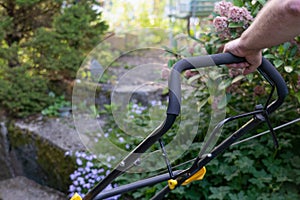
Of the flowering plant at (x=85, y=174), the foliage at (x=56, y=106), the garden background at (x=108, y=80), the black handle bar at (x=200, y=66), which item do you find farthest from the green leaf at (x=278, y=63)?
the foliage at (x=56, y=106)

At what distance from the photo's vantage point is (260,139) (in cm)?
253

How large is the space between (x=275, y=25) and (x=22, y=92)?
2678 millimetres

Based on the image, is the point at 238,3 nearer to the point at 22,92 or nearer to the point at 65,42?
the point at 65,42

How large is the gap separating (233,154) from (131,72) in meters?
1.02

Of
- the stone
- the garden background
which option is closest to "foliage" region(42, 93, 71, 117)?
the garden background

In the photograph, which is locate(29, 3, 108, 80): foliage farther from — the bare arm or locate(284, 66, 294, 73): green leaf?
the bare arm

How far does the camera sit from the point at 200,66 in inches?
48.8

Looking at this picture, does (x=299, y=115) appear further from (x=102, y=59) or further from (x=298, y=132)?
(x=102, y=59)

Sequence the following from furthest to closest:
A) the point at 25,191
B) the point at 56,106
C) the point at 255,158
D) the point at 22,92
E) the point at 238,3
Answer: the point at 56,106 < the point at 22,92 < the point at 25,191 < the point at 255,158 < the point at 238,3

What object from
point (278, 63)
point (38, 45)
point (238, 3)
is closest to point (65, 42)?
point (38, 45)

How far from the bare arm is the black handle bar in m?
0.04

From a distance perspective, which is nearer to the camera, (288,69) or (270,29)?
(270,29)

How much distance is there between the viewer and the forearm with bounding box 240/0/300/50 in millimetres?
996

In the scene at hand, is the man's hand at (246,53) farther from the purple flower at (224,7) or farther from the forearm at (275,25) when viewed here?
the purple flower at (224,7)
